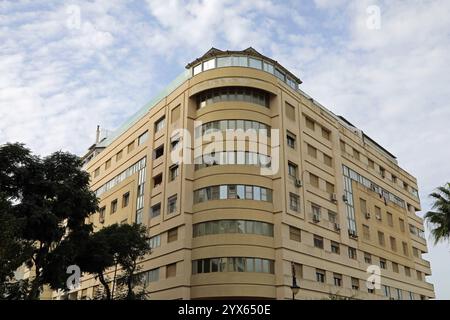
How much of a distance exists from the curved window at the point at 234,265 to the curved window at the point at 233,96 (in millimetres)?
11909

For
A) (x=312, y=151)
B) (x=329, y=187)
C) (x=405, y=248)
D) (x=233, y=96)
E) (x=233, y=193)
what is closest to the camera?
(x=233, y=193)

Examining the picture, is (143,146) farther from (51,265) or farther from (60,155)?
(51,265)

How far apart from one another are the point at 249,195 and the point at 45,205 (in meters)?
14.4

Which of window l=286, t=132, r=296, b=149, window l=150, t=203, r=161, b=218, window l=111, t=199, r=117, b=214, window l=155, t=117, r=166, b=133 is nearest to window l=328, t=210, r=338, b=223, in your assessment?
window l=286, t=132, r=296, b=149

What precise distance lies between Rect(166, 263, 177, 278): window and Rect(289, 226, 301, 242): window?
8493 mm

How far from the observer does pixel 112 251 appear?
28.3 m

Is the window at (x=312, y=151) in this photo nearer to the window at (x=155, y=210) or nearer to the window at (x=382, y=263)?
the window at (x=382, y=263)

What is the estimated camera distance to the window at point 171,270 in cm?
3311

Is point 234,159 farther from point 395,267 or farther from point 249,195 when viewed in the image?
point 395,267

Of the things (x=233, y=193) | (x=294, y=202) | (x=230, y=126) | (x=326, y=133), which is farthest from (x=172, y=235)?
(x=326, y=133)

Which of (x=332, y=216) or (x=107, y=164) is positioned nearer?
(x=332, y=216)

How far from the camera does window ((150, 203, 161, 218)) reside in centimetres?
3778

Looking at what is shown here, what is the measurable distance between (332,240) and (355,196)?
23.8 feet
